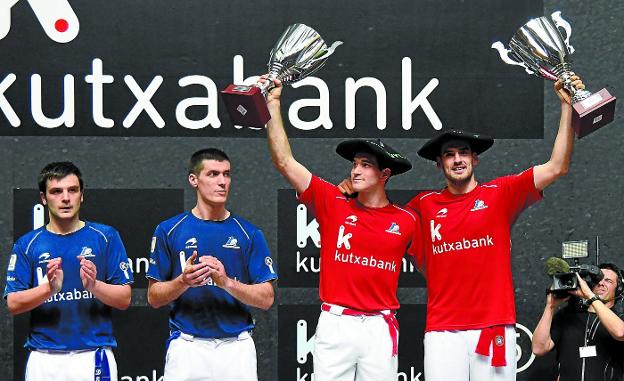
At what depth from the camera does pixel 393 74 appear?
194 inches

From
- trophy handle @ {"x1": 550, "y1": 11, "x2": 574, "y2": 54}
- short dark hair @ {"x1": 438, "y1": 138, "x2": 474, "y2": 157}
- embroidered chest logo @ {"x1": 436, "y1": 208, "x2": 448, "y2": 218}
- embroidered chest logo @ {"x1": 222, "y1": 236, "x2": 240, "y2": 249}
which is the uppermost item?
trophy handle @ {"x1": 550, "y1": 11, "x2": 574, "y2": 54}

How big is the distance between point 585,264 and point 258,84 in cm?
187

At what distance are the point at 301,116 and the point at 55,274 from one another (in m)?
1.68

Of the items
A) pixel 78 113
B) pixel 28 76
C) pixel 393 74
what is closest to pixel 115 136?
pixel 78 113

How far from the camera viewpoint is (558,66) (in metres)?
4.06

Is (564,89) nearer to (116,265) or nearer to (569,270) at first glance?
(569,270)

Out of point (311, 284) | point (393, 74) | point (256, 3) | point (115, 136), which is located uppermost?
point (256, 3)

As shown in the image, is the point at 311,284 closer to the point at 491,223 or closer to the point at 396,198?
the point at 396,198

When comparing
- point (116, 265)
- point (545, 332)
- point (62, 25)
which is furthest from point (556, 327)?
point (62, 25)

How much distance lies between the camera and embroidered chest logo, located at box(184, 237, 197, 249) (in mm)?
4005

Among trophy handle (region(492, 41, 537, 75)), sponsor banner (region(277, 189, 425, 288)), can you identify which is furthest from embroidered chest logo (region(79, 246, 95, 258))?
trophy handle (region(492, 41, 537, 75))

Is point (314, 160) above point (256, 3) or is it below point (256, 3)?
below

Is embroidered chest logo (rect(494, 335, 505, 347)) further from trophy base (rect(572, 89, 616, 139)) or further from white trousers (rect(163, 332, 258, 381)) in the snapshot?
white trousers (rect(163, 332, 258, 381))

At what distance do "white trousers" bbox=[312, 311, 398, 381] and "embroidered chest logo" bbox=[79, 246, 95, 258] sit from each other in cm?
99
